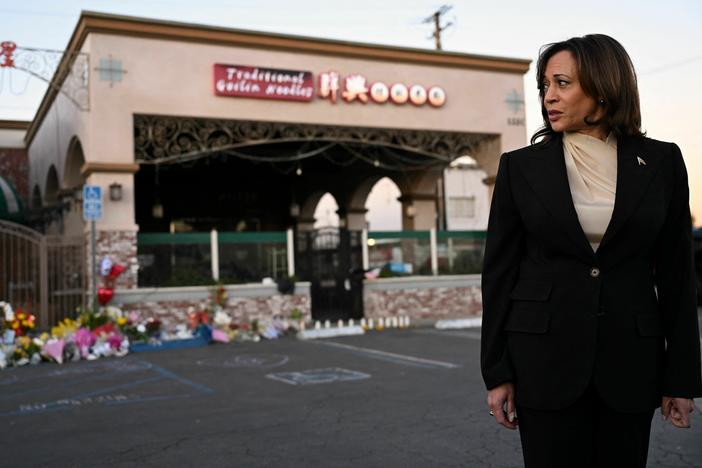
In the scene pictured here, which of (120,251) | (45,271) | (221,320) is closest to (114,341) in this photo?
(221,320)

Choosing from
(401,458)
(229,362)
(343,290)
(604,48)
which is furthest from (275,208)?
(604,48)

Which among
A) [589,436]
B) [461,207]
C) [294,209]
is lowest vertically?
[589,436]

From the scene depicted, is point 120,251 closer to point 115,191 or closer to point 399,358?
point 115,191

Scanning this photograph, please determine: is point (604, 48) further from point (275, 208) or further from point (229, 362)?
point (275, 208)

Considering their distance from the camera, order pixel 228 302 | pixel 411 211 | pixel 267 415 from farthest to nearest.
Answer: pixel 411 211, pixel 228 302, pixel 267 415

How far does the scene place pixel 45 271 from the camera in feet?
47.9

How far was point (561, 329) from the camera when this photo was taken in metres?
2.22

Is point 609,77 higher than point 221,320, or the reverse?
point 609,77

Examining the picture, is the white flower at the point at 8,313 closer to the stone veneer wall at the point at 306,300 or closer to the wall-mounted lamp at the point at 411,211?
the stone veneer wall at the point at 306,300

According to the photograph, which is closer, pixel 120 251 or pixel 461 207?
pixel 120 251

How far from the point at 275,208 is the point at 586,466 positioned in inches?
1004

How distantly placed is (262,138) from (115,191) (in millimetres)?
4171

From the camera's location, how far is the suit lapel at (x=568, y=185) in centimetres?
224

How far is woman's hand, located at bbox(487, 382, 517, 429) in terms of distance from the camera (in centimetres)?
230
